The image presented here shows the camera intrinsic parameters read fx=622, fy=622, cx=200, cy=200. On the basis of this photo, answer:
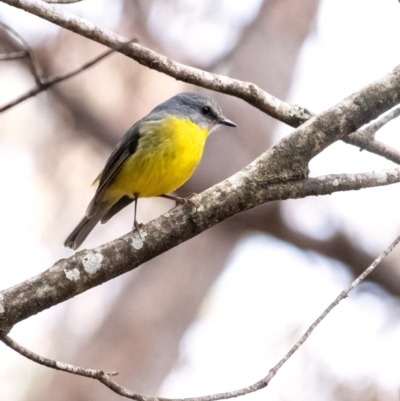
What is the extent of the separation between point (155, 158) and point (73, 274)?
5.30ft

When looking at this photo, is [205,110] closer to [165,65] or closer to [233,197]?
[165,65]

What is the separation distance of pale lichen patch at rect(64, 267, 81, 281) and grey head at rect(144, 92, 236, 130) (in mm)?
2026

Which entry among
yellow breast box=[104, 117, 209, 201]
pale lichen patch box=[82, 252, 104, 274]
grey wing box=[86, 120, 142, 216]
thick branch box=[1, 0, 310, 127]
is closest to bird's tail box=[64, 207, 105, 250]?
grey wing box=[86, 120, 142, 216]

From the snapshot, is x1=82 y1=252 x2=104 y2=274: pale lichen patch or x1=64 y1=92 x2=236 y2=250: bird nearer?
x1=82 y1=252 x2=104 y2=274: pale lichen patch

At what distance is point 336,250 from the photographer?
20.0 feet

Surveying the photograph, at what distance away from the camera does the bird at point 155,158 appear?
3871 mm

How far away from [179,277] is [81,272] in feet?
13.9

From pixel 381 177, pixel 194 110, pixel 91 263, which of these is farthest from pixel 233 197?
pixel 194 110

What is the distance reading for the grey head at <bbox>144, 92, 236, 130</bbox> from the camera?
4273mm

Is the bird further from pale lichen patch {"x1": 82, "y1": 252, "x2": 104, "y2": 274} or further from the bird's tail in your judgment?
pale lichen patch {"x1": 82, "y1": 252, "x2": 104, "y2": 274}

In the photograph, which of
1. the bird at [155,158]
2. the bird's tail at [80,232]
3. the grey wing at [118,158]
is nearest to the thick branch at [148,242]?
the bird at [155,158]

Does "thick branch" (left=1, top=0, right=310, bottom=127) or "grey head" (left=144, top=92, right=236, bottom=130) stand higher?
"grey head" (left=144, top=92, right=236, bottom=130)

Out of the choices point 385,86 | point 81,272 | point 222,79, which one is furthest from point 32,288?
point 385,86

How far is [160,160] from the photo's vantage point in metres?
3.86
